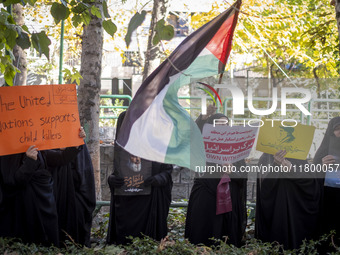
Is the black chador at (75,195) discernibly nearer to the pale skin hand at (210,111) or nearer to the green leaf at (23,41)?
the pale skin hand at (210,111)

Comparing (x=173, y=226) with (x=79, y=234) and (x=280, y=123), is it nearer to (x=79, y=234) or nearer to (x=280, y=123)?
(x=79, y=234)

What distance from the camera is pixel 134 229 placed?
6.56m

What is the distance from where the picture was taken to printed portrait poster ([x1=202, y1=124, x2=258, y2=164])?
219 inches

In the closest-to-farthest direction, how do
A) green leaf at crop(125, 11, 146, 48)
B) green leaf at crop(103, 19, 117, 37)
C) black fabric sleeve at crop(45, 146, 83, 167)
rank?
green leaf at crop(125, 11, 146, 48), green leaf at crop(103, 19, 117, 37), black fabric sleeve at crop(45, 146, 83, 167)

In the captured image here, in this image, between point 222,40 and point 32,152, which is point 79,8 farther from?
point 32,152

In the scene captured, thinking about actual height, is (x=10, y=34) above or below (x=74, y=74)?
above

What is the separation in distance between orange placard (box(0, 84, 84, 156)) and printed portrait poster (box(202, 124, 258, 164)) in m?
1.30

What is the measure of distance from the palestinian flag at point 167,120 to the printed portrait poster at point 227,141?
817 mm

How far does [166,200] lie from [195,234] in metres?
0.55

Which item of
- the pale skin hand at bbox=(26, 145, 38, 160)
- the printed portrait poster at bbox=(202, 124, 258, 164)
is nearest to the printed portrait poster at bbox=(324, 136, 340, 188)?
the printed portrait poster at bbox=(202, 124, 258, 164)

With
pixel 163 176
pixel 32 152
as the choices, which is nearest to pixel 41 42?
pixel 32 152

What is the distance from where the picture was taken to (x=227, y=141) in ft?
18.4

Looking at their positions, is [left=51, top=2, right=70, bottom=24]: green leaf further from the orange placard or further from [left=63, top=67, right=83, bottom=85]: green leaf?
[left=63, top=67, right=83, bottom=85]: green leaf

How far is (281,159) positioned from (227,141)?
0.60 meters
